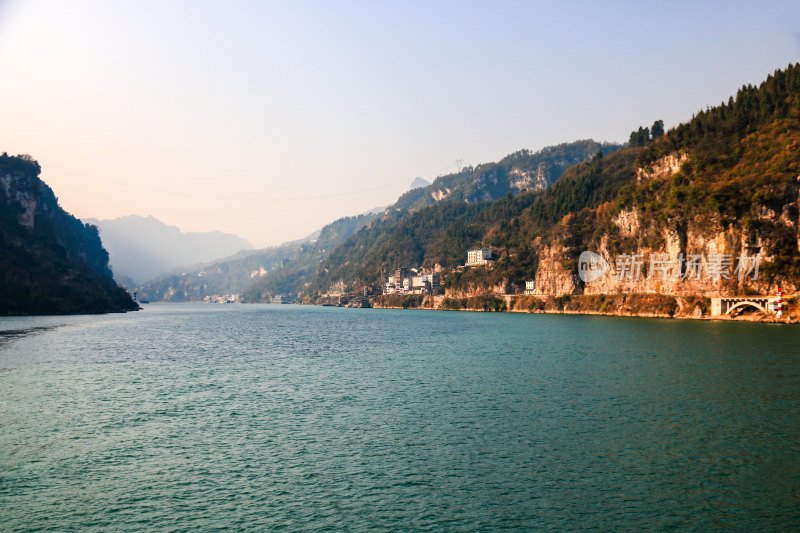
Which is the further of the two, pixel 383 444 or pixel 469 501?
pixel 383 444

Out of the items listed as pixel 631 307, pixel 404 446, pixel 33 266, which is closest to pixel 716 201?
pixel 631 307

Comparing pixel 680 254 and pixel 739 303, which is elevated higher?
pixel 680 254

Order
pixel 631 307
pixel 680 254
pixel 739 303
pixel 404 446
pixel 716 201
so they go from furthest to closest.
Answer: pixel 631 307 → pixel 680 254 → pixel 716 201 → pixel 739 303 → pixel 404 446

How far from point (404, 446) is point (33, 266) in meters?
171

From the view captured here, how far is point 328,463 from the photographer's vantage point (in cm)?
2242

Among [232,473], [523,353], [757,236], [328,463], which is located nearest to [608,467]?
[328,463]

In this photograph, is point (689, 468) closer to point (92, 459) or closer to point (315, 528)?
point (315, 528)

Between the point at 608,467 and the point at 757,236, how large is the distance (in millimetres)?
110842

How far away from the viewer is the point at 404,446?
24.8m

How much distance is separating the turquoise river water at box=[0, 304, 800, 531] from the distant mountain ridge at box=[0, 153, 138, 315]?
115m

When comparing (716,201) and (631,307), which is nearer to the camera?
(716,201)

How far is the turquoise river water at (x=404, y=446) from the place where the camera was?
56.9ft

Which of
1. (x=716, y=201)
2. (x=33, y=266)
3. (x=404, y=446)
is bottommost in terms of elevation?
(x=404, y=446)

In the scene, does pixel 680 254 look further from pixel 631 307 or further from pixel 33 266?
pixel 33 266
